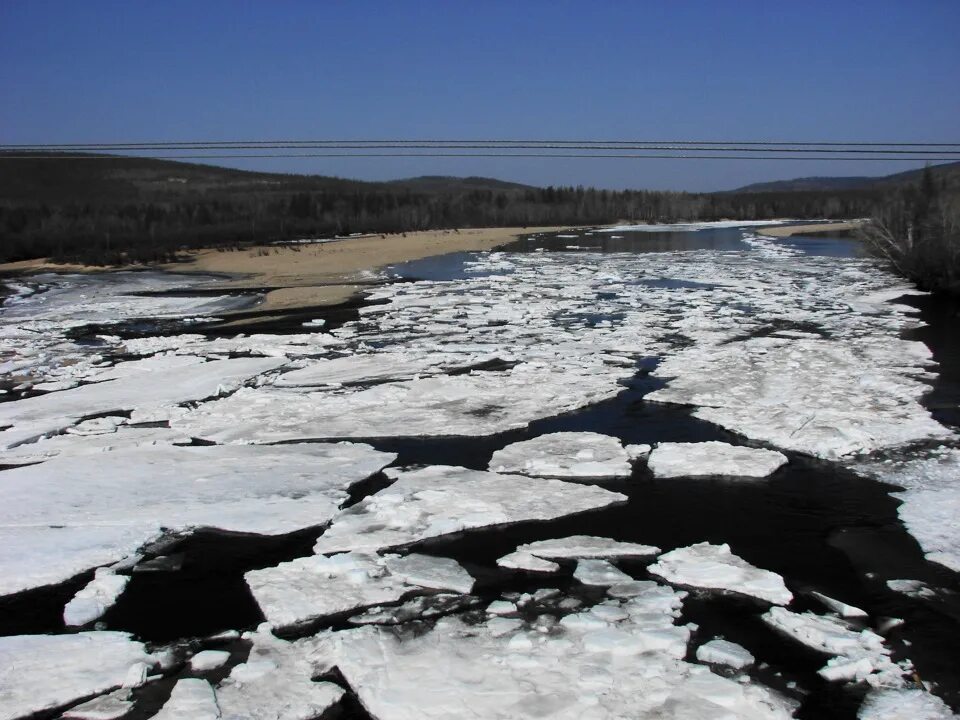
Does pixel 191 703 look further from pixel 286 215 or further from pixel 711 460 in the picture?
pixel 286 215

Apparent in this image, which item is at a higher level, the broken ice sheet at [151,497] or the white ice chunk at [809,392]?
the white ice chunk at [809,392]

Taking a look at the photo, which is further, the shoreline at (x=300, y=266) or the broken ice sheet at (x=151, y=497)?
the shoreline at (x=300, y=266)

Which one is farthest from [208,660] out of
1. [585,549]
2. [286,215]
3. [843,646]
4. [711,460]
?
[286,215]

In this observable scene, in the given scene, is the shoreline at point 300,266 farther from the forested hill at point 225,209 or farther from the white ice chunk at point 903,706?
the white ice chunk at point 903,706

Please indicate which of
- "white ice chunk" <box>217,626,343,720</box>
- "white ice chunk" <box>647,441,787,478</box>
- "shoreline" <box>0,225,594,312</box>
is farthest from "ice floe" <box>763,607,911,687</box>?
"shoreline" <box>0,225,594,312</box>

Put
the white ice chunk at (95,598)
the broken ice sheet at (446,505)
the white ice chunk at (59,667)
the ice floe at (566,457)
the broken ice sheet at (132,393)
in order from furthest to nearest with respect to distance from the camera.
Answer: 1. the broken ice sheet at (132,393)
2. the ice floe at (566,457)
3. the broken ice sheet at (446,505)
4. the white ice chunk at (95,598)
5. the white ice chunk at (59,667)

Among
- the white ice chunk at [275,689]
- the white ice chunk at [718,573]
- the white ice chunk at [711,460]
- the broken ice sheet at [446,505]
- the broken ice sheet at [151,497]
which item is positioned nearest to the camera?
the white ice chunk at [275,689]

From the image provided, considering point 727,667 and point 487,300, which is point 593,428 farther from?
point 487,300

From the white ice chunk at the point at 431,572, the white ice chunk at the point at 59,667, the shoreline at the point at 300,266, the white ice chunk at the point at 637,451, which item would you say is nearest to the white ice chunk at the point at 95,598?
the white ice chunk at the point at 59,667

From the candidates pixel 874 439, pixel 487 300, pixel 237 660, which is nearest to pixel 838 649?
pixel 237 660
